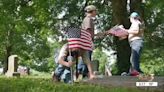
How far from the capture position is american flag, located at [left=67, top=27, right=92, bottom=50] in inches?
422

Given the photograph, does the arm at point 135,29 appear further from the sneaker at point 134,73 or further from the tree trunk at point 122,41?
the tree trunk at point 122,41

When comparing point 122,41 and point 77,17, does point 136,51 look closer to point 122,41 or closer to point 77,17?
point 122,41

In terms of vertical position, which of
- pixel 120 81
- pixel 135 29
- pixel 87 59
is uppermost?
pixel 135 29

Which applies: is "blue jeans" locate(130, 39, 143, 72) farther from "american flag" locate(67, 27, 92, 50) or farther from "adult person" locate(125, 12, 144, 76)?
"american flag" locate(67, 27, 92, 50)

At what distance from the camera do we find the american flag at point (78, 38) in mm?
10727

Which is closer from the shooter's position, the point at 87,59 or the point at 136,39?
the point at 87,59

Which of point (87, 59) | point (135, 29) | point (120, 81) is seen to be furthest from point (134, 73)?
point (87, 59)

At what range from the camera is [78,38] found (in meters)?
10.8

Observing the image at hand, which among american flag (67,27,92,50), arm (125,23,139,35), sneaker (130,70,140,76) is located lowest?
sneaker (130,70,140,76)

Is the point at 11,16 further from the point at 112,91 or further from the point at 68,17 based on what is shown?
the point at 112,91

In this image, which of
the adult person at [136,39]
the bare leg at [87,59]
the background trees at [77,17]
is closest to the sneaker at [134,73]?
the adult person at [136,39]

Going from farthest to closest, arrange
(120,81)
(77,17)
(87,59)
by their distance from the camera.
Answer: (77,17) → (87,59) → (120,81)

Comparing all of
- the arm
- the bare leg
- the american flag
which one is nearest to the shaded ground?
the bare leg

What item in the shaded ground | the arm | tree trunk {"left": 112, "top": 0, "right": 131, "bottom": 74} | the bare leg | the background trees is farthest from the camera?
the background trees
